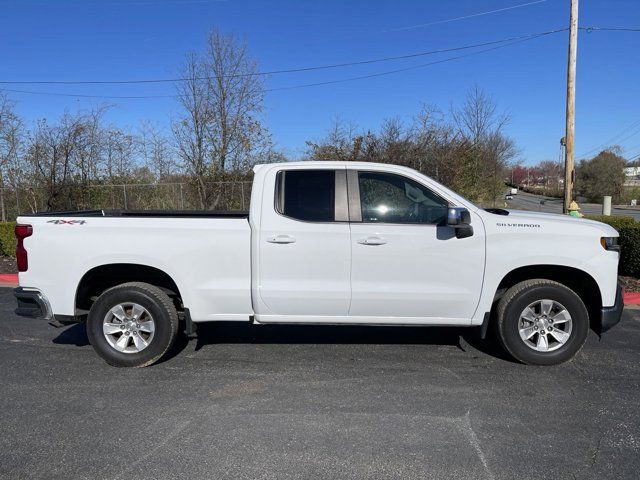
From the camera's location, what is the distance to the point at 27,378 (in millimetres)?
4418

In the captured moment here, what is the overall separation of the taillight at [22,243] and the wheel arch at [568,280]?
4455 mm

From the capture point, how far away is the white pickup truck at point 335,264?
437 centimetres

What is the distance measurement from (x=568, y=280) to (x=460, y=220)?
1.46 metres

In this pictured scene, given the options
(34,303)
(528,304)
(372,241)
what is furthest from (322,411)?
(34,303)

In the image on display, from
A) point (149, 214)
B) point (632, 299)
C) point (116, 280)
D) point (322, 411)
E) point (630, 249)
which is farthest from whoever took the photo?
point (630, 249)

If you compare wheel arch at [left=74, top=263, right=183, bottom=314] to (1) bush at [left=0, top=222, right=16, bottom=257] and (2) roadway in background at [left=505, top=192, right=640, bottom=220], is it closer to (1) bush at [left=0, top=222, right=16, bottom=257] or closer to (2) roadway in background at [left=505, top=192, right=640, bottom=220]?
(1) bush at [left=0, top=222, right=16, bottom=257]

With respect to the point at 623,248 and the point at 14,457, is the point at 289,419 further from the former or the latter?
the point at 623,248

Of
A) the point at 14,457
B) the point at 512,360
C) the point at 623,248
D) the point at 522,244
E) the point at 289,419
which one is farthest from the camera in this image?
the point at 623,248

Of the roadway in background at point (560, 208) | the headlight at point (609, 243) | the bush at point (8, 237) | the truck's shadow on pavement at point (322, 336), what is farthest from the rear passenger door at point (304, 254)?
the roadway in background at point (560, 208)

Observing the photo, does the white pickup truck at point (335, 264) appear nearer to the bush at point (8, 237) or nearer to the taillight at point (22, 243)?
the taillight at point (22, 243)

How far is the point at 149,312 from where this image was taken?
178 inches

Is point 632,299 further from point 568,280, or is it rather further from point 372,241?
point 372,241

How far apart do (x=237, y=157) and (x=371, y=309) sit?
490 inches

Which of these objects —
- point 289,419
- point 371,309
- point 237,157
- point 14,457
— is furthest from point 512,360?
point 237,157
